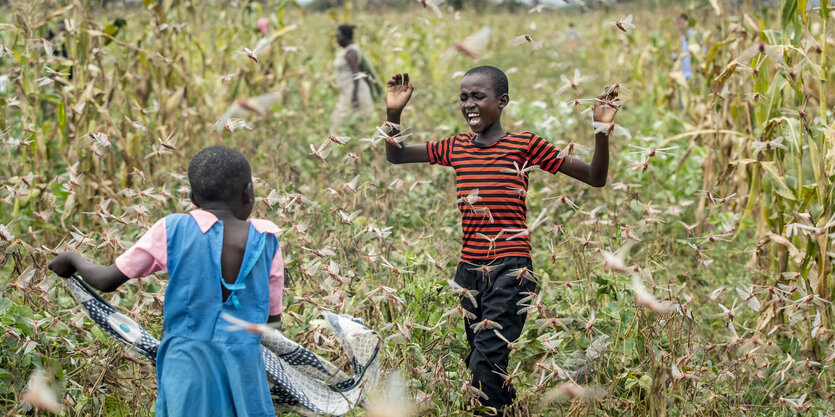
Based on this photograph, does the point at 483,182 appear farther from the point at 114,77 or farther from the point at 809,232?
the point at 114,77

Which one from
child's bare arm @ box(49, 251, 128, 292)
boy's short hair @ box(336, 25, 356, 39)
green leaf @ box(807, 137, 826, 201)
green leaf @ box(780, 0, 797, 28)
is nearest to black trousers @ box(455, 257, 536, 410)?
child's bare arm @ box(49, 251, 128, 292)

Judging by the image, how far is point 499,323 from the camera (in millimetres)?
2686

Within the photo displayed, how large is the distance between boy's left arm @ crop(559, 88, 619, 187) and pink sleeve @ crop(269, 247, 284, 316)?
3.30 feet

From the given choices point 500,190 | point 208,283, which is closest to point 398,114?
point 500,190

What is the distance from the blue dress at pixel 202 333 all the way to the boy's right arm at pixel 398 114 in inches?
35.6

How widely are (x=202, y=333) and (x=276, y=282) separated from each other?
264 mm

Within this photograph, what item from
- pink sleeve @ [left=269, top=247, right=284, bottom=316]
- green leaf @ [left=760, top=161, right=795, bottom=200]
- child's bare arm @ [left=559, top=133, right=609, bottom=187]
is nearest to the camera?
pink sleeve @ [left=269, top=247, right=284, bottom=316]

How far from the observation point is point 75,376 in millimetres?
2789

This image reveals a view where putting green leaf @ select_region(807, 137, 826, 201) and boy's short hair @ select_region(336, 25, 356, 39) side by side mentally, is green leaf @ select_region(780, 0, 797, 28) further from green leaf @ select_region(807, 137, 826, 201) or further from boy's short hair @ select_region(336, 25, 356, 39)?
boy's short hair @ select_region(336, 25, 356, 39)

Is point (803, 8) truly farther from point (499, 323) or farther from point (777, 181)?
point (499, 323)

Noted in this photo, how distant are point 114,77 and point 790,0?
3689 mm

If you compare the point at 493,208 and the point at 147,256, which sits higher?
the point at 147,256

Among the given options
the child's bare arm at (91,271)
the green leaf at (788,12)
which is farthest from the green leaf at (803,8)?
the child's bare arm at (91,271)

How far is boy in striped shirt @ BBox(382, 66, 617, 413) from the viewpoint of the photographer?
8.77 ft
